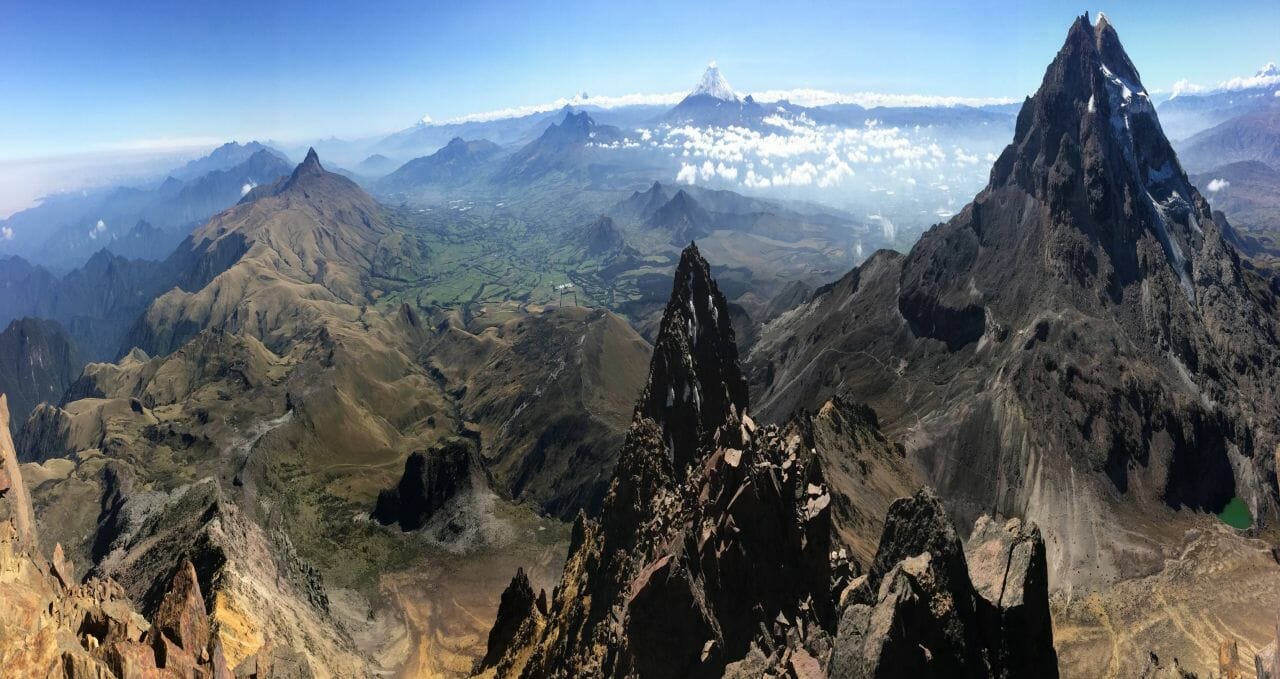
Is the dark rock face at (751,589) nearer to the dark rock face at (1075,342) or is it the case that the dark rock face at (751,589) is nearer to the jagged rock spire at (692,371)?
the jagged rock spire at (692,371)

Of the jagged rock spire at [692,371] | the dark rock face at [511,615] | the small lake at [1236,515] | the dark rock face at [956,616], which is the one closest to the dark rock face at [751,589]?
the dark rock face at [956,616]

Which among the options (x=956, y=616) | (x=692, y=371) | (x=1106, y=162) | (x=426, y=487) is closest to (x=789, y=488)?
(x=956, y=616)

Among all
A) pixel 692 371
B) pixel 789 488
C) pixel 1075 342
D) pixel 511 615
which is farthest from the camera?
pixel 1075 342

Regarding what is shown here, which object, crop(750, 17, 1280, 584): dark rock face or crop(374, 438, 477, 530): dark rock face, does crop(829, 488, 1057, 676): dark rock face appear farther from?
crop(374, 438, 477, 530): dark rock face

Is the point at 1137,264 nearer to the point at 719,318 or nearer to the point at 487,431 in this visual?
the point at 719,318

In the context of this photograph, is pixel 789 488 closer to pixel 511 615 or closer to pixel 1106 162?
pixel 511 615

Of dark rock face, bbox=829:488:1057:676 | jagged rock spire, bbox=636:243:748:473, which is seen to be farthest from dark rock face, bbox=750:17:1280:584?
dark rock face, bbox=829:488:1057:676

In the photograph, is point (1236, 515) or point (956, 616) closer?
point (956, 616)
